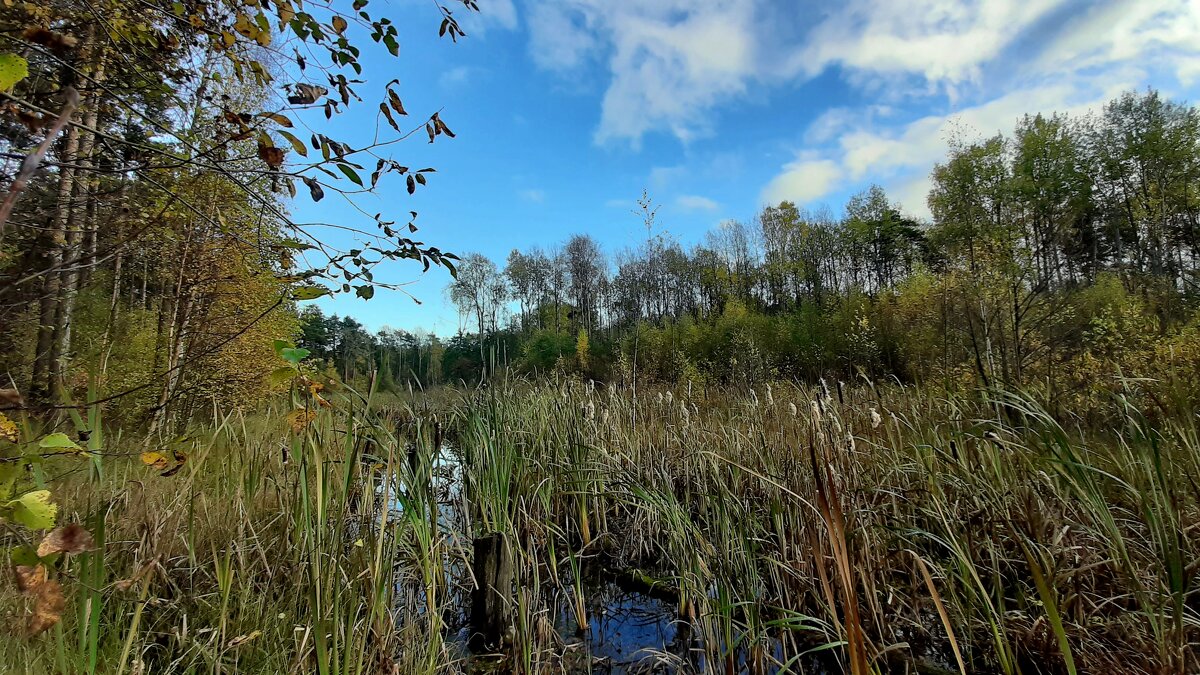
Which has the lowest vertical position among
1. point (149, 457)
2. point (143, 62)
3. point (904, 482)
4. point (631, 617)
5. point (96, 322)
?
point (631, 617)

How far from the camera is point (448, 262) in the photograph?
161cm

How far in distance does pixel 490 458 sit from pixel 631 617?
132 cm

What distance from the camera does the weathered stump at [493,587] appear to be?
2.47 meters

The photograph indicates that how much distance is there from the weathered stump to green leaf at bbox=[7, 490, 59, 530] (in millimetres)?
1911

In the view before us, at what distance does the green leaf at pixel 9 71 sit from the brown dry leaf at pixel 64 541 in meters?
0.67

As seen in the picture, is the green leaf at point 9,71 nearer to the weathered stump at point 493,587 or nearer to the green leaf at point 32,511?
the green leaf at point 32,511

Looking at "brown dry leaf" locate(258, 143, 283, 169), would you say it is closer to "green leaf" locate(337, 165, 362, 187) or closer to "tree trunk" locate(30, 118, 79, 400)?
"green leaf" locate(337, 165, 362, 187)

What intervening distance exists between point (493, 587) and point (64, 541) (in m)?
2.01

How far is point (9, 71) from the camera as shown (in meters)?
0.71

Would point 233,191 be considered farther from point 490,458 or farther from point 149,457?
point 149,457

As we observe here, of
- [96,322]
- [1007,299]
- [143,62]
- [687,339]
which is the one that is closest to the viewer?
[143,62]

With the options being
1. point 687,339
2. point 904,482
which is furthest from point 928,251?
point 904,482

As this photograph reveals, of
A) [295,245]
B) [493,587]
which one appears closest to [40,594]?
[295,245]

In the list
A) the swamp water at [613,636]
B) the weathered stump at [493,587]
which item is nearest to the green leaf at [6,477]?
the swamp water at [613,636]
